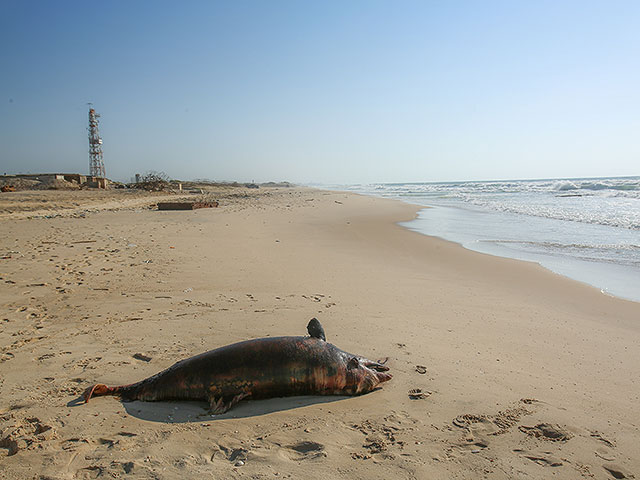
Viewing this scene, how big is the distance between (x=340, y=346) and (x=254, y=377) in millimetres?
1221

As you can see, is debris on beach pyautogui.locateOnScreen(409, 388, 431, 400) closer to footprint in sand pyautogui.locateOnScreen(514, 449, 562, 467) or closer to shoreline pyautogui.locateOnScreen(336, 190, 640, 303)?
footprint in sand pyautogui.locateOnScreen(514, 449, 562, 467)

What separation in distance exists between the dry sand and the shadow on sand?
0.01m

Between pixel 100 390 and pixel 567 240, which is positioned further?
pixel 567 240

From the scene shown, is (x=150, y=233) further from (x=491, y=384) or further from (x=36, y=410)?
(x=491, y=384)

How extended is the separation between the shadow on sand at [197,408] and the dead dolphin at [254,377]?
1.8 inches

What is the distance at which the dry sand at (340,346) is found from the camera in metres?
2.28

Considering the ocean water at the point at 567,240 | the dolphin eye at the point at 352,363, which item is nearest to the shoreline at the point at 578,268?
the ocean water at the point at 567,240

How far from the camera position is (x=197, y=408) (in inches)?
110

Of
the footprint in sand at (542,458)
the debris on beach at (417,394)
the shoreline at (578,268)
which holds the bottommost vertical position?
the footprint in sand at (542,458)

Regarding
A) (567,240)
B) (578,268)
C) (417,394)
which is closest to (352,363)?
(417,394)

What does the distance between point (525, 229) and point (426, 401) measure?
12410 millimetres

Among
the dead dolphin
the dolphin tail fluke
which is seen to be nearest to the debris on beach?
the dead dolphin

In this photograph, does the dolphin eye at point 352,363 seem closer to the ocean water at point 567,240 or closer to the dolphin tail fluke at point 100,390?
the dolphin tail fluke at point 100,390

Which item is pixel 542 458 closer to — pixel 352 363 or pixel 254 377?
pixel 352 363
